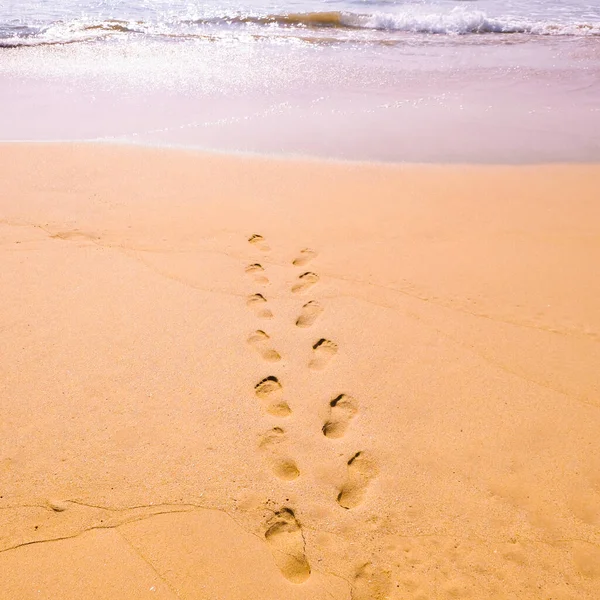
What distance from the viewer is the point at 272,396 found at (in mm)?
2430

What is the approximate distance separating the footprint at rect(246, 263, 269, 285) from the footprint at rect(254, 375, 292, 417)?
0.77 meters

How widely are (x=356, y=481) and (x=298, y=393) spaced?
1.68 feet

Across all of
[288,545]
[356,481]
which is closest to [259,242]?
[356,481]

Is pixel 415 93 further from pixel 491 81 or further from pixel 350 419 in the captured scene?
pixel 350 419

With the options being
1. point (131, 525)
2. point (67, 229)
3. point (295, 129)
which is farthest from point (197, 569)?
point (295, 129)

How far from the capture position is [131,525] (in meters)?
1.95

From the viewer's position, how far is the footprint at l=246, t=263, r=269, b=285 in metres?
3.09

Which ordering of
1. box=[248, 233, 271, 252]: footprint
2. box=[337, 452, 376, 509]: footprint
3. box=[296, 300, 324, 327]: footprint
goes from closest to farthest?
box=[337, 452, 376, 509]: footprint < box=[296, 300, 324, 327]: footprint < box=[248, 233, 271, 252]: footprint

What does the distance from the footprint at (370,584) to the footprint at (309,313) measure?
130 cm

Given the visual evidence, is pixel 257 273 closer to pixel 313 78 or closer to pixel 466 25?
pixel 313 78

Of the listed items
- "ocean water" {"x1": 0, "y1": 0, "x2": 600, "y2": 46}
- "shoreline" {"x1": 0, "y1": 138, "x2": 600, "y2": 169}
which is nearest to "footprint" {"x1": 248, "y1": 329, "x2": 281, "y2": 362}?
"shoreline" {"x1": 0, "y1": 138, "x2": 600, "y2": 169}

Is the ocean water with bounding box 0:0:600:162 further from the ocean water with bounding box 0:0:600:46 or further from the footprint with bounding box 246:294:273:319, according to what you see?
the footprint with bounding box 246:294:273:319

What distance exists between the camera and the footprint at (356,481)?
205 centimetres

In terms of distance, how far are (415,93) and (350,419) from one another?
4.78 m
